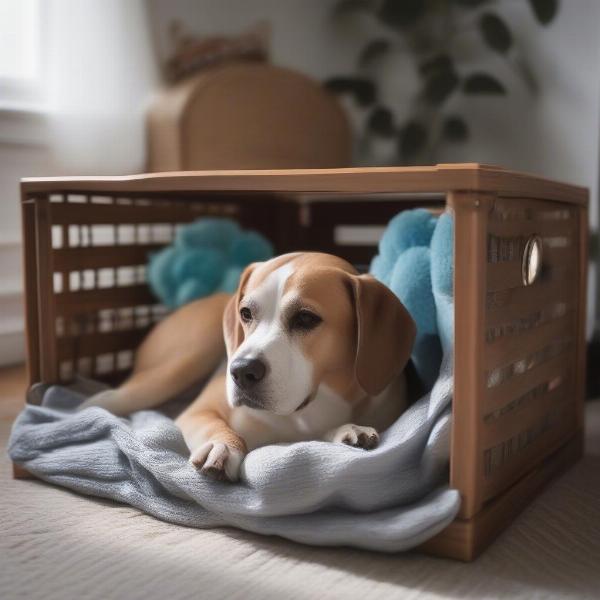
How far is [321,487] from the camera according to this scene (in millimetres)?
1003

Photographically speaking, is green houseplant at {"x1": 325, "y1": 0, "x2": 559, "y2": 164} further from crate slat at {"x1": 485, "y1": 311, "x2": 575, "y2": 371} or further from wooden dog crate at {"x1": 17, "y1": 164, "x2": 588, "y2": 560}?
→ crate slat at {"x1": 485, "y1": 311, "x2": 575, "y2": 371}

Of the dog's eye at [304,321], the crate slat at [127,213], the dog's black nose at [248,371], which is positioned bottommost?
the dog's black nose at [248,371]

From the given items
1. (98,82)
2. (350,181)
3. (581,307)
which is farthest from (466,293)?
(98,82)

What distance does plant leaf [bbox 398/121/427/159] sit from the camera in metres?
2.78

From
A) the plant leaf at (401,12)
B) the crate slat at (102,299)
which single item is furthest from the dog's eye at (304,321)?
the plant leaf at (401,12)

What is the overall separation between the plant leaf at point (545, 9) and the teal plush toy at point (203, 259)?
1203 mm

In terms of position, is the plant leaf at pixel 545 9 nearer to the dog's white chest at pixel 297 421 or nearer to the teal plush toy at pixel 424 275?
the teal plush toy at pixel 424 275

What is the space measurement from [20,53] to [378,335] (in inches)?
63.0

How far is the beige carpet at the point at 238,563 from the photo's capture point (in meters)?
0.91

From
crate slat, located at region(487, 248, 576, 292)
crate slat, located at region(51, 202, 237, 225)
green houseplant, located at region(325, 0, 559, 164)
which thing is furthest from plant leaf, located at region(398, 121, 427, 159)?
crate slat, located at region(487, 248, 576, 292)

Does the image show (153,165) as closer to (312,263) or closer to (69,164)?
(69,164)

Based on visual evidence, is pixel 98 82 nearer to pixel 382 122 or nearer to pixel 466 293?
pixel 382 122

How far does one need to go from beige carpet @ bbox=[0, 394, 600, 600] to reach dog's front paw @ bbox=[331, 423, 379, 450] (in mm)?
141

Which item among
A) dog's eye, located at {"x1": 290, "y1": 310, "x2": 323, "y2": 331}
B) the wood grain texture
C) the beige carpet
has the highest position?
the wood grain texture
